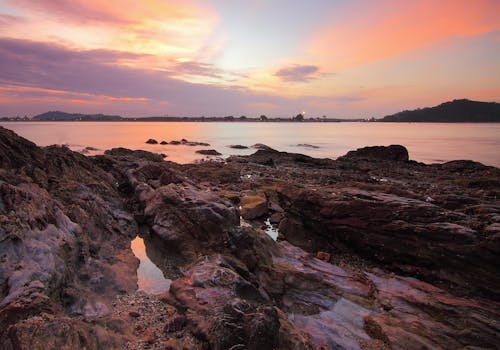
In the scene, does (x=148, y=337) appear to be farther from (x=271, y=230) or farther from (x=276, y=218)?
(x=276, y=218)

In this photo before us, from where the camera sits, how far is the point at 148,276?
1074 cm

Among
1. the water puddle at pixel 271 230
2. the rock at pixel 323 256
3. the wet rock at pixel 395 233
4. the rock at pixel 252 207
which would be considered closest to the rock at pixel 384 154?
the rock at pixel 252 207

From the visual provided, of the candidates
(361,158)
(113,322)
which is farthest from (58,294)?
(361,158)

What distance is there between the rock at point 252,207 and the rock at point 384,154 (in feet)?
101

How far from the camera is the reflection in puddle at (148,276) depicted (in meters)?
9.84

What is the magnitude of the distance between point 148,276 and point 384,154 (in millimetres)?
44249

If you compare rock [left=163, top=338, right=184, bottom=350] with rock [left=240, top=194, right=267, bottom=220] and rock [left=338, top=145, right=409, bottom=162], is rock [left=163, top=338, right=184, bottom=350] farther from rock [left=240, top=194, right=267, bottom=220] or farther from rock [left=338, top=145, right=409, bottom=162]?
rock [left=338, top=145, right=409, bottom=162]

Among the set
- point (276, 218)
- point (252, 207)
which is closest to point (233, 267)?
point (276, 218)

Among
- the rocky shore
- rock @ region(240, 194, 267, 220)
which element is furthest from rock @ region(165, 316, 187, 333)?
rock @ region(240, 194, 267, 220)

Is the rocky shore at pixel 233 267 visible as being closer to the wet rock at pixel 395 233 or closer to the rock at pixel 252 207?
the wet rock at pixel 395 233

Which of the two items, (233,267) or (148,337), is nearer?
(148,337)

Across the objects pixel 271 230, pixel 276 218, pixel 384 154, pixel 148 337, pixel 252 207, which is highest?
pixel 384 154

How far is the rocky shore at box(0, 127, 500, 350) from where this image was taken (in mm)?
6633

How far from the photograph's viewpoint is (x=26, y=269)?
6.94 meters
